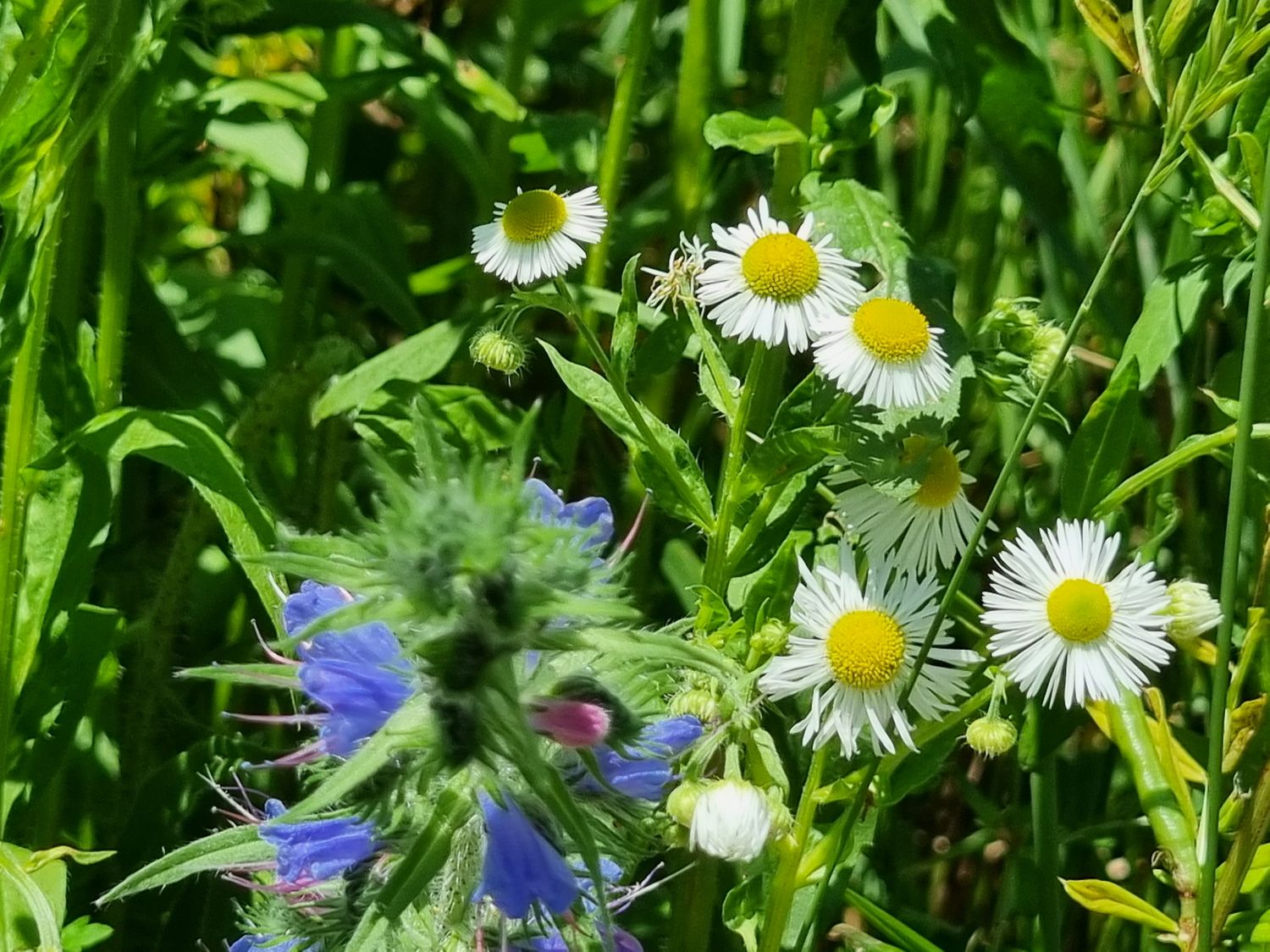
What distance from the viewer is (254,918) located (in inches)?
32.0

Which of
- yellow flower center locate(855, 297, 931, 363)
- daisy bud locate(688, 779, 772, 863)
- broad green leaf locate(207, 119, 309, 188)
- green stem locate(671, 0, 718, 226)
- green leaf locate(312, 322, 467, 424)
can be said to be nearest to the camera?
daisy bud locate(688, 779, 772, 863)

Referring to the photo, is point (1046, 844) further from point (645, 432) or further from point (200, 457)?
point (200, 457)

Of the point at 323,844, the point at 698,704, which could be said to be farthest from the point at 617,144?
the point at 323,844

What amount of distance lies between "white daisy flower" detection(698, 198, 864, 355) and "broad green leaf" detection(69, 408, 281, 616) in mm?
325

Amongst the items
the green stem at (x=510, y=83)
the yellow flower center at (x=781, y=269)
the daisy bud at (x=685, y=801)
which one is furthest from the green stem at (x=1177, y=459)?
the green stem at (x=510, y=83)

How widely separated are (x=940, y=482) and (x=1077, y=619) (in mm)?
130

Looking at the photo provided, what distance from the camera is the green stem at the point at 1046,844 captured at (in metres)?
0.92

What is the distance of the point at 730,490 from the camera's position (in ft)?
2.78

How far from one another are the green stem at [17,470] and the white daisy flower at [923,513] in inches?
20.9

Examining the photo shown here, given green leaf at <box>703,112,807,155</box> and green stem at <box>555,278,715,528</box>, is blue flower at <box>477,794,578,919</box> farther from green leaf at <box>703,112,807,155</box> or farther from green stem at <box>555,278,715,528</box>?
green leaf at <box>703,112,807,155</box>

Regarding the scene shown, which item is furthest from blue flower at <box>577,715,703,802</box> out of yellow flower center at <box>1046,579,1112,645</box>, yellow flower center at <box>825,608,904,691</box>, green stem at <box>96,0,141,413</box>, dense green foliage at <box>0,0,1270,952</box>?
green stem at <box>96,0,141,413</box>

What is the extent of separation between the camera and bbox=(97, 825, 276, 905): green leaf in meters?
0.67

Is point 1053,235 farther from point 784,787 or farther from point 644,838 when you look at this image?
point 644,838

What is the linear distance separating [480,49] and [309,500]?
2.09ft
